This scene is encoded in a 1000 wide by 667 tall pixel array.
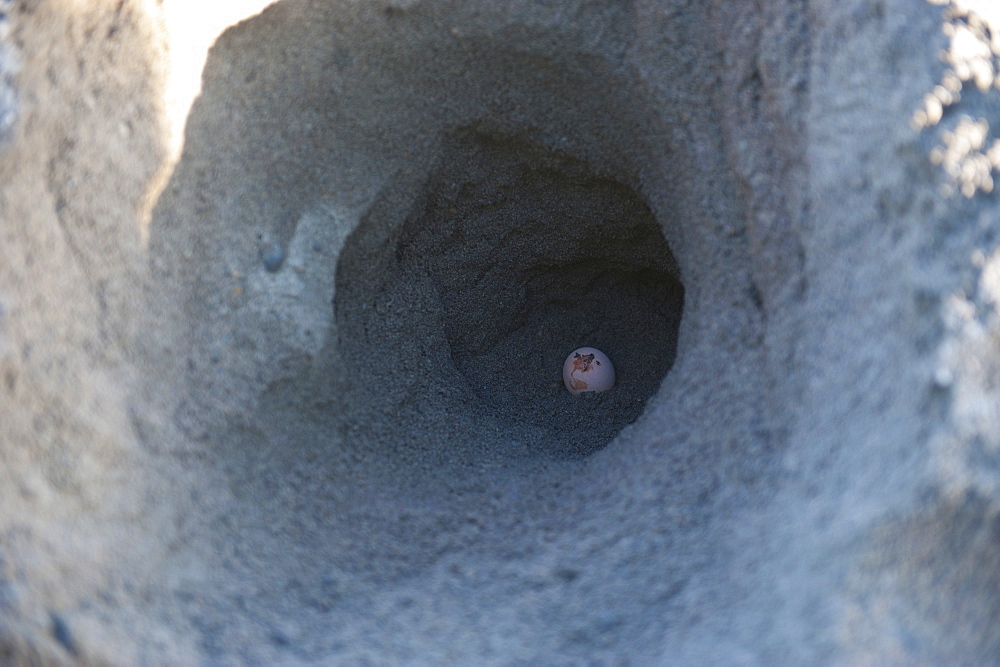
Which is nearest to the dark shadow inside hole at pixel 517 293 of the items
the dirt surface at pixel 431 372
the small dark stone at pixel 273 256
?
the dirt surface at pixel 431 372

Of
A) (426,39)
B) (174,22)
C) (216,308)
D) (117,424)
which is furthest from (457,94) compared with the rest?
(117,424)

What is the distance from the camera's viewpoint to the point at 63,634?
4.16 ft

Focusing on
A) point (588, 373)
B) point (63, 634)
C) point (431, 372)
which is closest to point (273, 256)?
point (431, 372)

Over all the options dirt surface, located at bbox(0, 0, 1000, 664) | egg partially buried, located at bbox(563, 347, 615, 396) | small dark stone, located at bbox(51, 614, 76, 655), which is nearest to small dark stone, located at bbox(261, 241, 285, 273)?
dirt surface, located at bbox(0, 0, 1000, 664)

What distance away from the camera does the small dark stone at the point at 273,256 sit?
64.6 inches

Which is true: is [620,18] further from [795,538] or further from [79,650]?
[79,650]

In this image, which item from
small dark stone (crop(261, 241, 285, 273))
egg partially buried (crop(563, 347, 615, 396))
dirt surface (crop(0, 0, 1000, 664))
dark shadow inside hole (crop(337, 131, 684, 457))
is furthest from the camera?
egg partially buried (crop(563, 347, 615, 396))

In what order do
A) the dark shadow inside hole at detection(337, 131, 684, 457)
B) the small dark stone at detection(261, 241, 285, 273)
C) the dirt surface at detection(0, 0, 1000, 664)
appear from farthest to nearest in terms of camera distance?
the dark shadow inside hole at detection(337, 131, 684, 457)
the small dark stone at detection(261, 241, 285, 273)
the dirt surface at detection(0, 0, 1000, 664)

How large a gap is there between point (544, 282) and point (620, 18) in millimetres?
829

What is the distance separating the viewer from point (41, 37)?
1439 millimetres

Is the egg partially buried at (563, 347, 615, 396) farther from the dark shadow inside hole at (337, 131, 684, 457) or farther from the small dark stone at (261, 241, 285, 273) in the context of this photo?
the small dark stone at (261, 241, 285, 273)

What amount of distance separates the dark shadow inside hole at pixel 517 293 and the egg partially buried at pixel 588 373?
34mm

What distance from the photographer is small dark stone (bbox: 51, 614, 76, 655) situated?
1266 millimetres

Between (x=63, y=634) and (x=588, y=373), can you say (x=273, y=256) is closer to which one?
(x=63, y=634)
